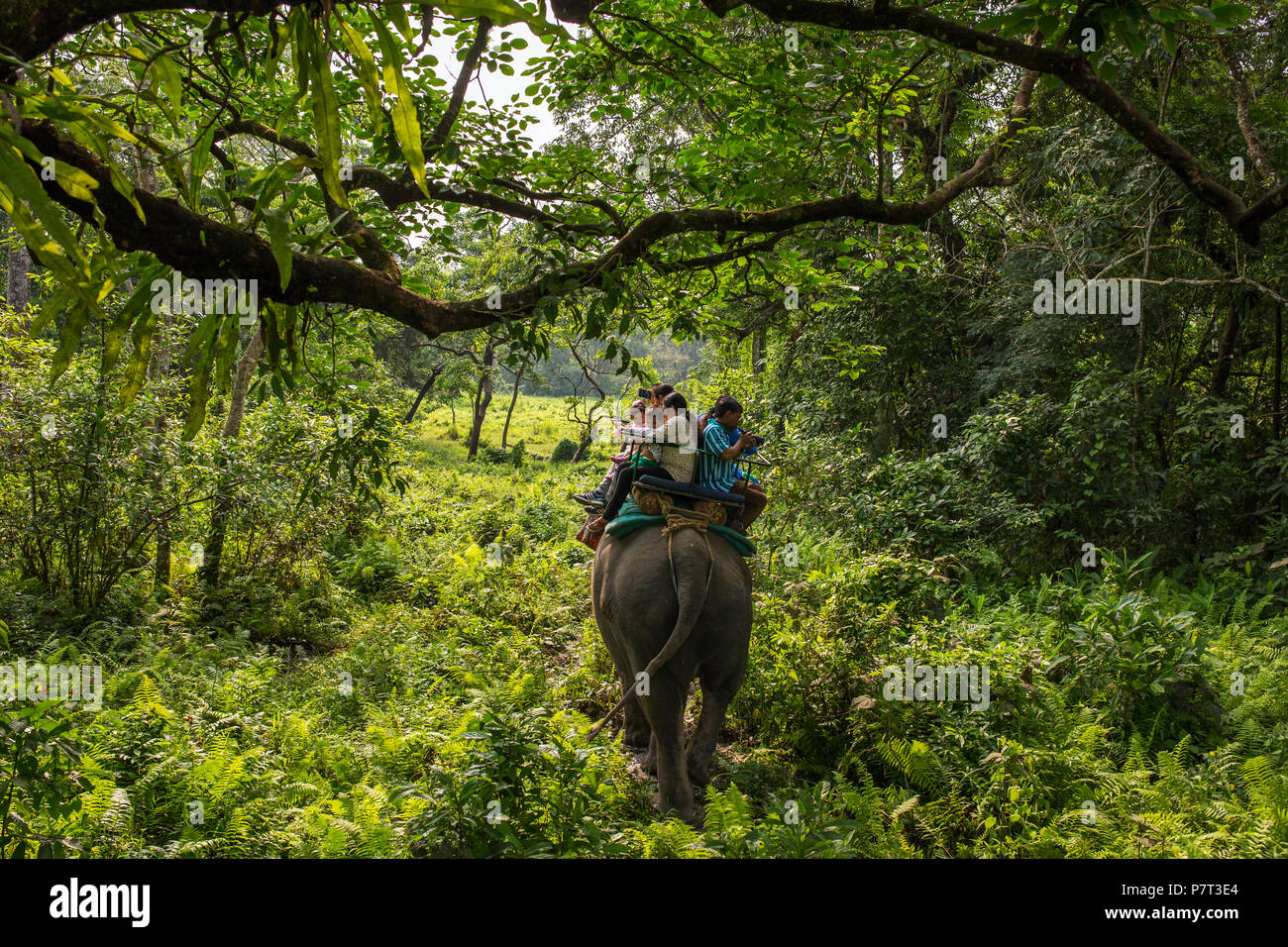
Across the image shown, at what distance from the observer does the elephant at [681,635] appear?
4801 mm

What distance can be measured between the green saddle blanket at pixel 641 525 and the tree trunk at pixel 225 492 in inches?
189

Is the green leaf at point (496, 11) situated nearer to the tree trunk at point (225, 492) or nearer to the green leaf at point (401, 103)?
the green leaf at point (401, 103)

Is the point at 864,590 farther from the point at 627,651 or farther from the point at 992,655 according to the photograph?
the point at 627,651

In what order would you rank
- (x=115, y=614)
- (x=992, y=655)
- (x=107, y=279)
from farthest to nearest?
(x=115, y=614)
(x=992, y=655)
(x=107, y=279)

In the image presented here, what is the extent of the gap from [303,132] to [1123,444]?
8.95 m

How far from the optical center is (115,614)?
24.7 ft

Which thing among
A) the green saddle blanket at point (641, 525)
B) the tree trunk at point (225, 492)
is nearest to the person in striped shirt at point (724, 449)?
the green saddle blanket at point (641, 525)

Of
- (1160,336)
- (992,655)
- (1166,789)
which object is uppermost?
(1160,336)

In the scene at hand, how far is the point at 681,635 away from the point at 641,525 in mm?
899

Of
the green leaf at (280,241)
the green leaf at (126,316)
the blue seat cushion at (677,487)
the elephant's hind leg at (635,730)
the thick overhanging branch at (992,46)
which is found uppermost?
the thick overhanging branch at (992,46)

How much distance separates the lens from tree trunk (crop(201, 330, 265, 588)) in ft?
27.4

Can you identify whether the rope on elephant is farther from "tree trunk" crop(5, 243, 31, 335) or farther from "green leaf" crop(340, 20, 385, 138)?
"tree trunk" crop(5, 243, 31, 335)

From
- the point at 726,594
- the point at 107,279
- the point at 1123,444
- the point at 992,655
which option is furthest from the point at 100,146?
the point at 1123,444

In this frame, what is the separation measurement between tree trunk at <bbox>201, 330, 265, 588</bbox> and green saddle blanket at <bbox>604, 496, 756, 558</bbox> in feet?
15.7
